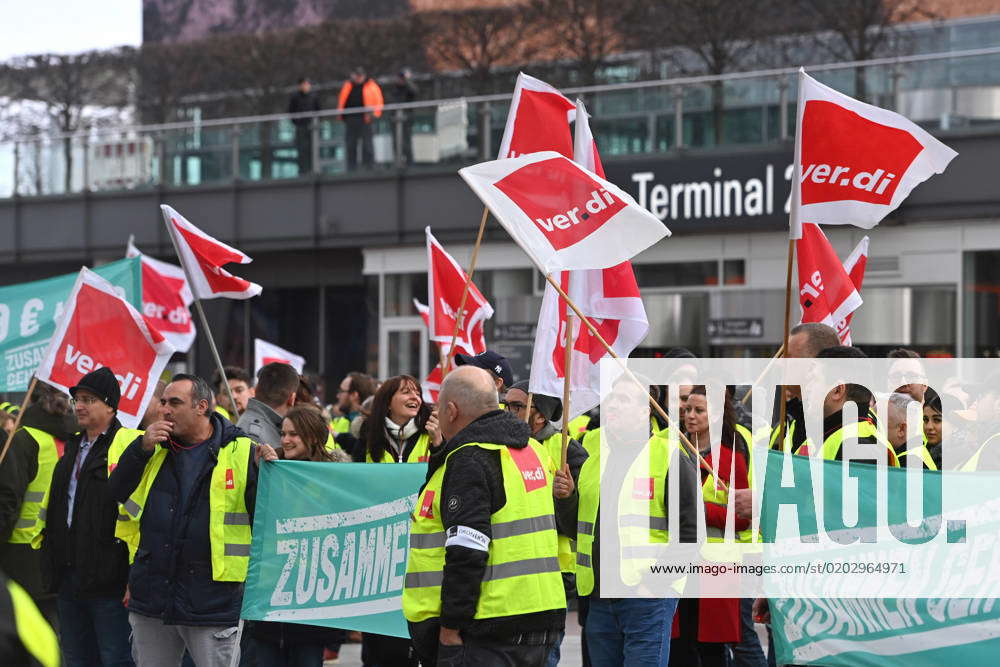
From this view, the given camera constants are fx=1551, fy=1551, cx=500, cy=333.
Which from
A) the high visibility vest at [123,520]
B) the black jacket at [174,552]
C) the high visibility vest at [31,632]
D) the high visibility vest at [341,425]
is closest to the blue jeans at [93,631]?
the high visibility vest at [123,520]

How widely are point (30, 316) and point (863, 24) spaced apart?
1615 centimetres

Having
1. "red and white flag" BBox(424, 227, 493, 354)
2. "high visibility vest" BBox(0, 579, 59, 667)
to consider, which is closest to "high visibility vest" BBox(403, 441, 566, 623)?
"high visibility vest" BBox(0, 579, 59, 667)

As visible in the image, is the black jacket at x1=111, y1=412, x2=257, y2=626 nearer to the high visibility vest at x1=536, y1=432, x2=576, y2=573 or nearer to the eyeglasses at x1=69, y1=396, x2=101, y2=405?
the eyeglasses at x1=69, y1=396, x2=101, y2=405

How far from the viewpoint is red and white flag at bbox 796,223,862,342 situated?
9.10 metres

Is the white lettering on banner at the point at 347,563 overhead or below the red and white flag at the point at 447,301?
below

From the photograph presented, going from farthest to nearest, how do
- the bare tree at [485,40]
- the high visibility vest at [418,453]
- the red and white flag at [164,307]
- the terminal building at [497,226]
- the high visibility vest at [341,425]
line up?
the bare tree at [485,40], the terminal building at [497,226], the red and white flag at [164,307], the high visibility vest at [341,425], the high visibility vest at [418,453]

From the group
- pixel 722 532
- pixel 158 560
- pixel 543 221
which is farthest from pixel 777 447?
pixel 158 560

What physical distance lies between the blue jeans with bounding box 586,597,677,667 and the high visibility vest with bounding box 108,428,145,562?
2408mm

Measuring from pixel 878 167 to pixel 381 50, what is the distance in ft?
80.5

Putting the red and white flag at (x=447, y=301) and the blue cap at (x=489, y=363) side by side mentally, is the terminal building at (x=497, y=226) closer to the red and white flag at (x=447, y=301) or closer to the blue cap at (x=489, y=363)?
the red and white flag at (x=447, y=301)

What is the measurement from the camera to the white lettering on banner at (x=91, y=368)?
937 centimetres

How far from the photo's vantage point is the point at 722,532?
26.6ft

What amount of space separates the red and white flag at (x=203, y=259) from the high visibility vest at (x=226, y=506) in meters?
2.46

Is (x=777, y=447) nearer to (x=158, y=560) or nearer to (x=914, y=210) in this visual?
(x=158, y=560)
